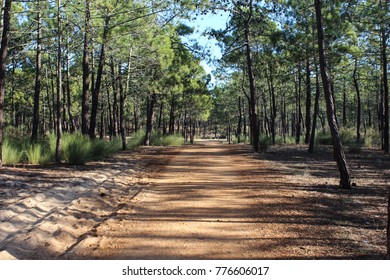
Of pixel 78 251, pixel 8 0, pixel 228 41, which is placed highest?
pixel 228 41

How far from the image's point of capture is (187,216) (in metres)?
6.08

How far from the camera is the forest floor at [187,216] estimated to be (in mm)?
4504

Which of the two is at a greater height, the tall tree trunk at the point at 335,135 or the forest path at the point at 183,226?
the tall tree trunk at the point at 335,135

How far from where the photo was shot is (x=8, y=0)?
9.21 metres

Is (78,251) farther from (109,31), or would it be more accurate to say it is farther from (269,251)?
(109,31)

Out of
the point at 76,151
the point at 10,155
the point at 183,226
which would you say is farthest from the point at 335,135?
the point at 10,155

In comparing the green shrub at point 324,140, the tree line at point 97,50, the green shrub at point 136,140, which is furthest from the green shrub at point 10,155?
the green shrub at point 324,140

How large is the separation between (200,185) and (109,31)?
855cm

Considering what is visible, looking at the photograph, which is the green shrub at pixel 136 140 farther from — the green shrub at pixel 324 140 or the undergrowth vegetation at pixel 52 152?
the green shrub at pixel 324 140

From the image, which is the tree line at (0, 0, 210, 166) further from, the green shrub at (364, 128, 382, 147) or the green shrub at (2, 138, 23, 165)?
the green shrub at (364, 128, 382, 147)

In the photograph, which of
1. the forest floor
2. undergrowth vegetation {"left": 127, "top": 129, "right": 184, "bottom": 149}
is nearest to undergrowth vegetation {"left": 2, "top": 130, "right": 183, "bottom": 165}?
the forest floor

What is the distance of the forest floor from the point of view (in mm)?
4504

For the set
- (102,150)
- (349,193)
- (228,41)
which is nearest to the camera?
(349,193)

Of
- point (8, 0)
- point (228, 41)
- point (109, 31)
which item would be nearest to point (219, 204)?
point (8, 0)
